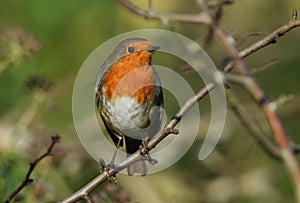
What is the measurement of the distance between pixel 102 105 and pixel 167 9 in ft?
12.5

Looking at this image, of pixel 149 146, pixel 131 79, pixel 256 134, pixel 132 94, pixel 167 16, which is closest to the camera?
pixel 256 134

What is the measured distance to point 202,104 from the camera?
6.69m

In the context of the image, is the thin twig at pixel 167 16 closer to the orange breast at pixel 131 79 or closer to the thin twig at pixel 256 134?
the thin twig at pixel 256 134

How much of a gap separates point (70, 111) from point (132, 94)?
10.3 feet

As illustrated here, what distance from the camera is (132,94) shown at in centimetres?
395

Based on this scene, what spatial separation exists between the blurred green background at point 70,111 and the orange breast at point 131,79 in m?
0.37

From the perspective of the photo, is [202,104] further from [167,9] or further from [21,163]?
[21,163]

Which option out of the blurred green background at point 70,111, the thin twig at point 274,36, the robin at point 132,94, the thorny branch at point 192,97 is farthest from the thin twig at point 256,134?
the blurred green background at point 70,111

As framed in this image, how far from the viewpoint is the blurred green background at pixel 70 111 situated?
4.63m

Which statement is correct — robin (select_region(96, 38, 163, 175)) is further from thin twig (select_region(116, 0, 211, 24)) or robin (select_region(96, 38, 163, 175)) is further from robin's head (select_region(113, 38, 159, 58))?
thin twig (select_region(116, 0, 211, 24))

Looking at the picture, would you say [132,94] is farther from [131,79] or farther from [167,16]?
[167,16]

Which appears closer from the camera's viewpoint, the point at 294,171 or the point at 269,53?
the point at 294,171

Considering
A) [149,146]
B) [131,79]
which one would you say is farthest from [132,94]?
A: [149,146]

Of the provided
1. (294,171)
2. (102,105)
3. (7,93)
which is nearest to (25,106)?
(7,93)
